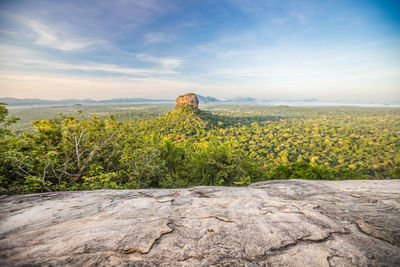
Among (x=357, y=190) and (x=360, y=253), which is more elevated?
(x=360, y=253)

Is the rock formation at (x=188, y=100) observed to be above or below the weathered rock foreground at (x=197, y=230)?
above

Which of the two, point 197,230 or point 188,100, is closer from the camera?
point 197,230

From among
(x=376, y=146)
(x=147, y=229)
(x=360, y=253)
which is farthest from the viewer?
(x=376, y=146)

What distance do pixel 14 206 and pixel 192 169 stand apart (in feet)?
36.4

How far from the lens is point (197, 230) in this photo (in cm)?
334

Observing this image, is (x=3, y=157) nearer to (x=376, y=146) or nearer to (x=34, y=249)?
(x=34, y=249)

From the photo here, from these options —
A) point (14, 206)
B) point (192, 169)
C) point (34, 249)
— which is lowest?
point (192, 169)

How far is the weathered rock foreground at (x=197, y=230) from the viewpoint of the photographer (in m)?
2.58

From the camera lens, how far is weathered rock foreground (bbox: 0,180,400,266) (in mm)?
2578

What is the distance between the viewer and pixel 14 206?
4199 mm

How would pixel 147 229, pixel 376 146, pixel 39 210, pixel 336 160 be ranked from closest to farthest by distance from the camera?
1. pixel 147 229
2. pixel 39 210
3. pixel 336 160
4. pixel 376 146

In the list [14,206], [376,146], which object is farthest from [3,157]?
[376,146]

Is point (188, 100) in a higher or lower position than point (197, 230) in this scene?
higher

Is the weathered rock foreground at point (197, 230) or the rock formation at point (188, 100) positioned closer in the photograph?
the weathered rock foreground at point (197, 230)
